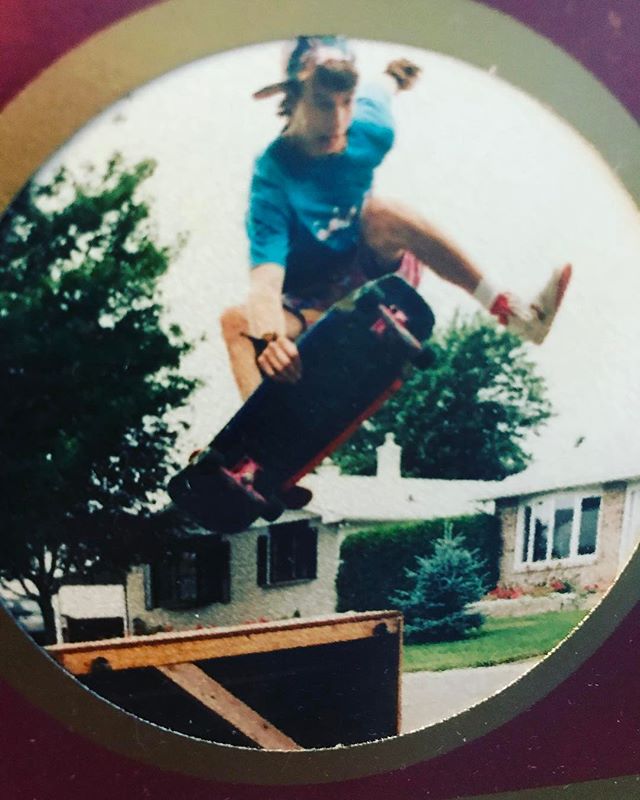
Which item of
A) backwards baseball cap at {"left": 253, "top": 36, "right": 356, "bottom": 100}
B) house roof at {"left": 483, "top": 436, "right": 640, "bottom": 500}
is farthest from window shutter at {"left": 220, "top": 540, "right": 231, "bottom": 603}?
backwards baseball cap at {"left": 253, "top": 36, "right": 356, "bottom": 100}

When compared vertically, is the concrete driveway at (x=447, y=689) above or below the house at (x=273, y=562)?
below

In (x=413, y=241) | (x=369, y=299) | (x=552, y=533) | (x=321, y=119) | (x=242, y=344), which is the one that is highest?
(x=321, y=119)

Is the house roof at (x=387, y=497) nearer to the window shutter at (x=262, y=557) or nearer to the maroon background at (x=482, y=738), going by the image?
the window shutter at (x=262, y=557)

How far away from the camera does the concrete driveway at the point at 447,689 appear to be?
154 cm

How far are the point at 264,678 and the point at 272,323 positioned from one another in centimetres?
72

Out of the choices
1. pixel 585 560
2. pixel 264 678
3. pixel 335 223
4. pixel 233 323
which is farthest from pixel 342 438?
pixel 585 560

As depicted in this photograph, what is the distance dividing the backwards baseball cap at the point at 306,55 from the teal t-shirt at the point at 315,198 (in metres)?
0.08

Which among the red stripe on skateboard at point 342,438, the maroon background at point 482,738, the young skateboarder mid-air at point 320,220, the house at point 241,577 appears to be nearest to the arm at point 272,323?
the young skateboarder mid-air at point 320,220

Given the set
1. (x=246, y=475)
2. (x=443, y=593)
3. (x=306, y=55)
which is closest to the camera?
(x=306, y=55)

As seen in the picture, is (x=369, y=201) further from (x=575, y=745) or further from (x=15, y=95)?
(x=575, y=745)

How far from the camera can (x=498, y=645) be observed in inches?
61.7

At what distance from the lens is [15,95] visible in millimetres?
1228

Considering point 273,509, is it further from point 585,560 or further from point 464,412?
point 585,560

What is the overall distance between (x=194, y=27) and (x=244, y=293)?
0.46 m
